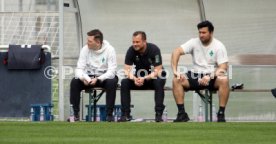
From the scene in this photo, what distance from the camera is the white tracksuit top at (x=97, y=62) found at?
49.3 feet

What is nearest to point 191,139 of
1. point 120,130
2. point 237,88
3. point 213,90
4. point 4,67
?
point 120,130

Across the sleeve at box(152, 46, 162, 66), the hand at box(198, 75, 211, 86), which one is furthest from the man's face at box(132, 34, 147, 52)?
the hand at box(198, 75, 211, 86)

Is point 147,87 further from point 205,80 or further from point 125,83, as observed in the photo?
point 205,80

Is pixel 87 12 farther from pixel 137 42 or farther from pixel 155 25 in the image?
pixel 137 42

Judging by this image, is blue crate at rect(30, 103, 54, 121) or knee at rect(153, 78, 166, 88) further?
blue crate at rect(30, 103, 54, 121)

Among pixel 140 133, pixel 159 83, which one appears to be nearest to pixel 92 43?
pixel 159 83

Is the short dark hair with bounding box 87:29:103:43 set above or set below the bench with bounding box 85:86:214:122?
above

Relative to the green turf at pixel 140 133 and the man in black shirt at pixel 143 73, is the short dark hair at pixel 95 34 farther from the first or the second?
the green turf at pixel 140 133

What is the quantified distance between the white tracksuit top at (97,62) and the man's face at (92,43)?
0.07 meters

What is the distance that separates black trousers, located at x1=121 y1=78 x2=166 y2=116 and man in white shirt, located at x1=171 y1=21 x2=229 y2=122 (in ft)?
0.70

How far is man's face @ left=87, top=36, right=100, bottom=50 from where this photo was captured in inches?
592

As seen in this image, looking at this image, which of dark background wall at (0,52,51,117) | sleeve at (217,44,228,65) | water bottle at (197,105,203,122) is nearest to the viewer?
sleeve at (217,44,228,65)

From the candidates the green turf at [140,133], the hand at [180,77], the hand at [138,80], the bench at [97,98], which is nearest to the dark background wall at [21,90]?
the bench at [97,98]

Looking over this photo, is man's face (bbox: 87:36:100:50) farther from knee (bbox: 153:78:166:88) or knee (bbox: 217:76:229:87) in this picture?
knee (bbox: 217:76:229:87)
